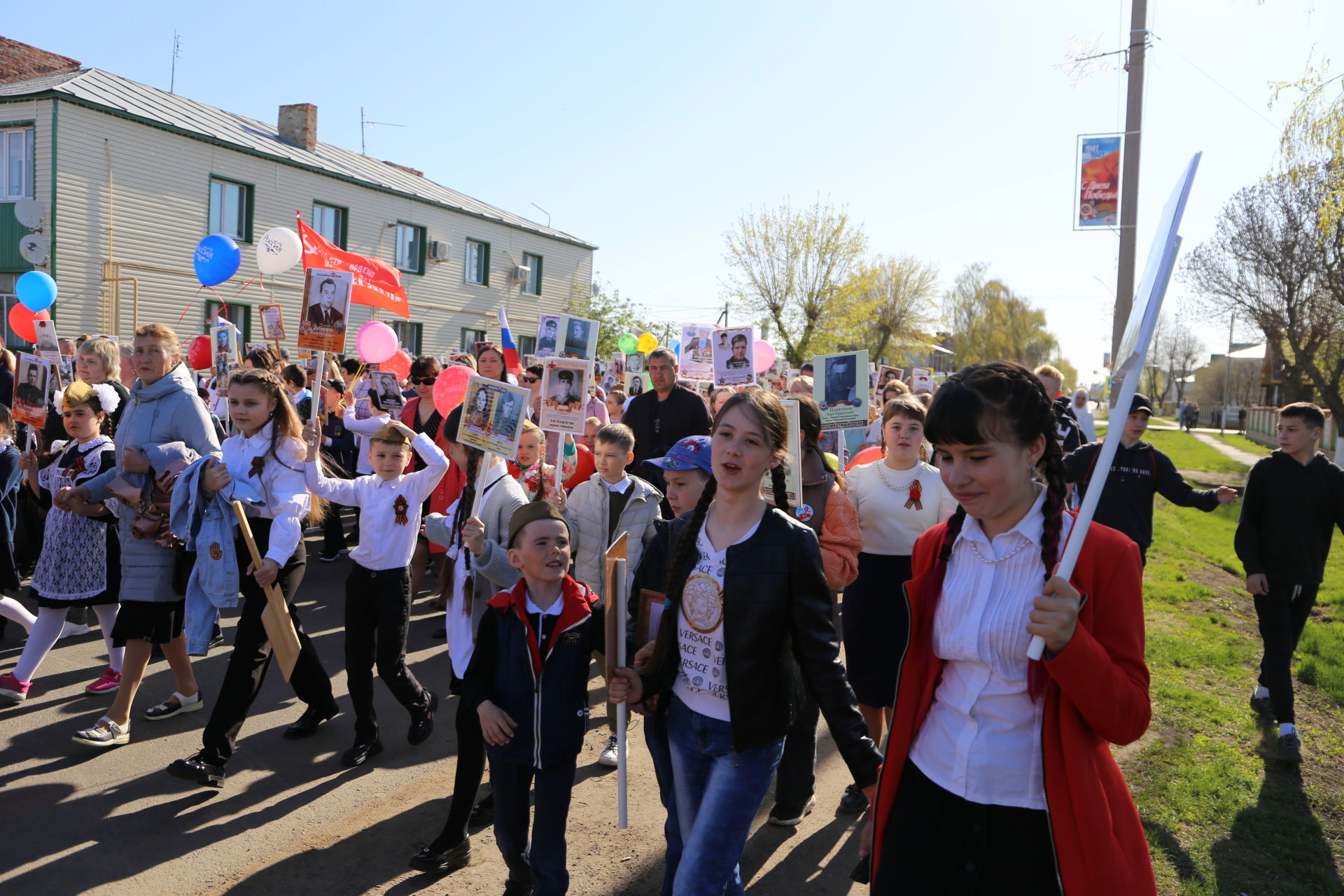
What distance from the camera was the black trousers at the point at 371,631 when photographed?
4738mm

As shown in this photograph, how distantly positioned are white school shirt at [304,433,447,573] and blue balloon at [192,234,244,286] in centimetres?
843

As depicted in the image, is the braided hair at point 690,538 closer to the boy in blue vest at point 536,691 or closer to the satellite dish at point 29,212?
the boy in blue vest at point 536,691

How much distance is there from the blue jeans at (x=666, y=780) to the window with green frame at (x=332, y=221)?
84.2 ft

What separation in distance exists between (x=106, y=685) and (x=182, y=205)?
20.0 meters

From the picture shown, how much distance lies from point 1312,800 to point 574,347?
520cm

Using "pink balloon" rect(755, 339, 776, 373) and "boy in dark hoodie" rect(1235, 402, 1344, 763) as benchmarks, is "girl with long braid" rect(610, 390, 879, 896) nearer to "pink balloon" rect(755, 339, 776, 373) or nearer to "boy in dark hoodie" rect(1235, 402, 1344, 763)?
"boy in dark hoodie" rect(1235, 402, 1344, 763)

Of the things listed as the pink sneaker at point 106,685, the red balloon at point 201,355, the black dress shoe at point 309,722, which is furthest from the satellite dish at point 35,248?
the black dress shoe at point 309,722

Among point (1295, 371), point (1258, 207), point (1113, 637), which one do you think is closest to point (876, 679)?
point (1113, 637)

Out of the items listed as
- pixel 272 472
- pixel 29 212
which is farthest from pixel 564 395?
pixel 29 212

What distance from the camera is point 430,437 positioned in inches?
306

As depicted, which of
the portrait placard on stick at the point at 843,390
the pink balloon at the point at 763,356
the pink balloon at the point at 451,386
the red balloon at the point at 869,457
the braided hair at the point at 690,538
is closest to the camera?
the braided hair at the point at 690,538

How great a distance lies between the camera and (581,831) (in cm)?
415

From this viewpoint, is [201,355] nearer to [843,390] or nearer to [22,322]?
[22,322]

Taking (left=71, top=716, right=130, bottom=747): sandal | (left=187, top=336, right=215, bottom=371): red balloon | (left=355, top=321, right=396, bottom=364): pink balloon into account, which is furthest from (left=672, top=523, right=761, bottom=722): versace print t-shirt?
(left=187, top=336, right=215, bottom=371): red balloon
